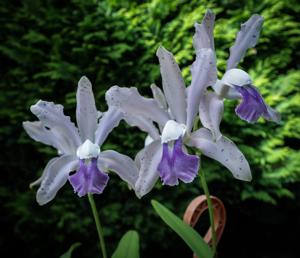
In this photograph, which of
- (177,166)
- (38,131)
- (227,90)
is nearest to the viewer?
(177,166)

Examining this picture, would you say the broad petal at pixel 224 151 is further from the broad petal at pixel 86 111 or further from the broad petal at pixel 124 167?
the broad petal at pixel 86 111

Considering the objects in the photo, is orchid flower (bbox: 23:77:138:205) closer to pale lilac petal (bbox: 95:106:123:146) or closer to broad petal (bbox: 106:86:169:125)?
pale lilac petal (bbox: 95:106:123:146)

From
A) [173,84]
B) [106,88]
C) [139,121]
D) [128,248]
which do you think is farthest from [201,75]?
[106,88]

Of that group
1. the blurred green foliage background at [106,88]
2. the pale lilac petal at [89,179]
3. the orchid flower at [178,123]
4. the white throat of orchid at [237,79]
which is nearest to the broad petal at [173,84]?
the orchid flower at [178,123]

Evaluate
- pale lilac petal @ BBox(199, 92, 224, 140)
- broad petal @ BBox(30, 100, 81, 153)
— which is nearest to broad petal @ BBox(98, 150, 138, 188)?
broad petal @ BBox(30, 100, 81, 153)

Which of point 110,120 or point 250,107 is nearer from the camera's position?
point 250,107

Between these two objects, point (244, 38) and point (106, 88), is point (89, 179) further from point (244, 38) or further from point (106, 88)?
point (106, 88)

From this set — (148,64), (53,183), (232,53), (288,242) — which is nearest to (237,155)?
(232,53)
